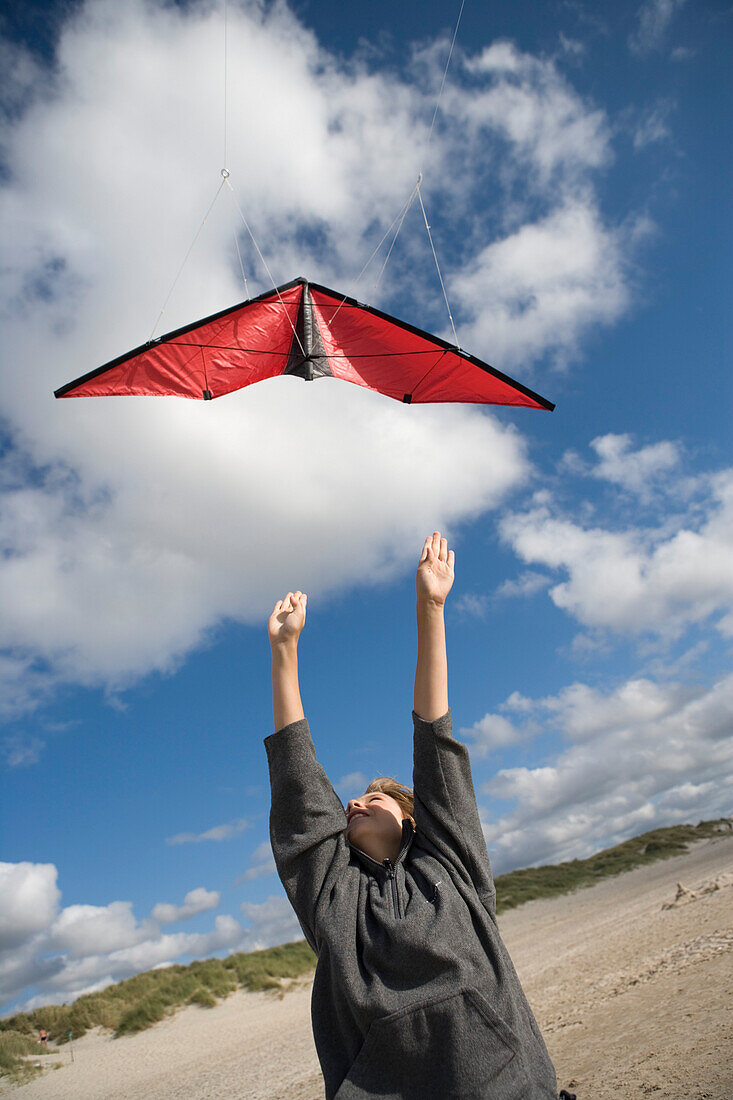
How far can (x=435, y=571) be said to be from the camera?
2.02 m

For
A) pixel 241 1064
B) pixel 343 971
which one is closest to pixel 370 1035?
pixel 343 971

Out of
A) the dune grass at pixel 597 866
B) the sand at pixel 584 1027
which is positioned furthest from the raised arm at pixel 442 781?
the dune grass at pixel 597 866

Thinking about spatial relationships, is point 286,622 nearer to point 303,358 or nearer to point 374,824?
point 374,824

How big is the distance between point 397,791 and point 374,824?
11.4 inches

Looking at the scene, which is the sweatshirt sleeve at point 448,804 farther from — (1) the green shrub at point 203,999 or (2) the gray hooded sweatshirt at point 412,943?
(1) the green shrub at point 203,999

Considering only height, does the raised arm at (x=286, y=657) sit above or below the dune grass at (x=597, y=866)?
above

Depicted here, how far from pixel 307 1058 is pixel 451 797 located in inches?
291

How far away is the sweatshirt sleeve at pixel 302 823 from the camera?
68.4 inches

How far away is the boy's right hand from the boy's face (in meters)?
0.56

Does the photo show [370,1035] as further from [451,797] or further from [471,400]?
[471,400]

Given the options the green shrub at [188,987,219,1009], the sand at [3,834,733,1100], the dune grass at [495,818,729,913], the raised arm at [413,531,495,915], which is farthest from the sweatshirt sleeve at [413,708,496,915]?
the dune grass at [495,818,729,913]

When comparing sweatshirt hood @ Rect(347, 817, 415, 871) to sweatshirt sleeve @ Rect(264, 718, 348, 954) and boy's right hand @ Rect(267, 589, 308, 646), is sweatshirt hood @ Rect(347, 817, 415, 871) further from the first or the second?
boy's right hand @ Rect(267, 589, 308, 646)

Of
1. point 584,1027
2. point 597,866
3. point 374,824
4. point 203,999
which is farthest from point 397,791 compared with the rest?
point 597,866

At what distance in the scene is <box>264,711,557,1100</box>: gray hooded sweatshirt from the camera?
1.46 m
